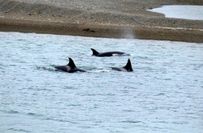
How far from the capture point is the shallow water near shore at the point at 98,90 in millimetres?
22938

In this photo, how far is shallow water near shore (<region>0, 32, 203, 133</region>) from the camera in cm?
2294

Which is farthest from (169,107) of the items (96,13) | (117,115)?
(96,13)

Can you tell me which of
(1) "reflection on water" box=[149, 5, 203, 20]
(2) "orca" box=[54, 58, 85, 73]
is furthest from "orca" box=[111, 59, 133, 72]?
(1) "reflection on water" box=[149, 5, 203, 20]

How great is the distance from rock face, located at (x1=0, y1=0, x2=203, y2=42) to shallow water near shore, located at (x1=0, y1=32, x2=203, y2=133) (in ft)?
20.2

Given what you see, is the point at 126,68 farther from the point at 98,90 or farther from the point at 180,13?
the point at 180,13

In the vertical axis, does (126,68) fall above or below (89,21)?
above

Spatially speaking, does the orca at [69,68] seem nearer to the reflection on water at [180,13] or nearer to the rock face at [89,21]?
the rock face at [89,21]

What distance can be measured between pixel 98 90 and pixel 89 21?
26.2 m

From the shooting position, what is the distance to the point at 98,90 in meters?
29.1

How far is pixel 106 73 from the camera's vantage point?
34.1 m

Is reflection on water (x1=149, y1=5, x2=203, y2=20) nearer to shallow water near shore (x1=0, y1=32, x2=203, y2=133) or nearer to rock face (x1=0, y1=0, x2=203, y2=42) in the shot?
rock face (x1=0, y1=0, x2=203, y2=42)

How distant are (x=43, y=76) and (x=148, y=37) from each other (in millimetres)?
19412

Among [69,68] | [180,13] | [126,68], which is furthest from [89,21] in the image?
[69,68]

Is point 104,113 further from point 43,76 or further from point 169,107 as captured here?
point 43,76
